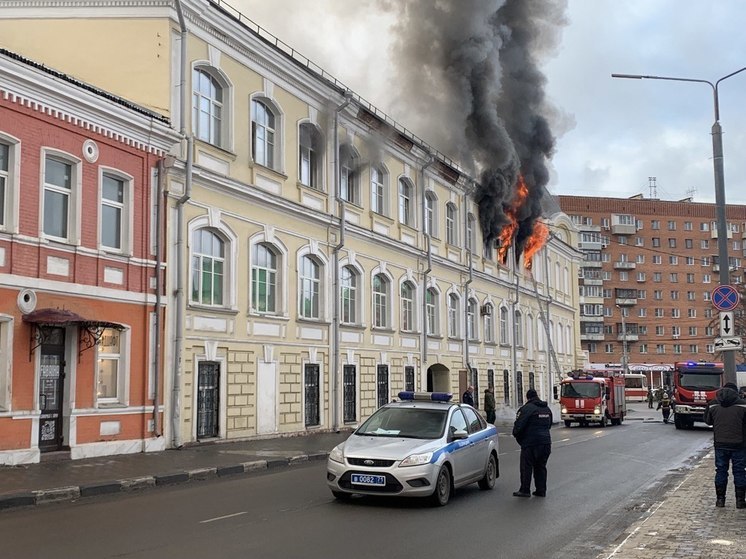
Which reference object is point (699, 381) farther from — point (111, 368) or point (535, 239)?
point (111, 368)

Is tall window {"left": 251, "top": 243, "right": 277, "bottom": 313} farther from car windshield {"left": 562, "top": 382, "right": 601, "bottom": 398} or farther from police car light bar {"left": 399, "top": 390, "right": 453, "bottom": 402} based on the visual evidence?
car windshield {"left": 562, "top": 382, "right": 601, "bottom": 398}

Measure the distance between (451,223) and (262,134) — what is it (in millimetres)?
16216

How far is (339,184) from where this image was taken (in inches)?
1144

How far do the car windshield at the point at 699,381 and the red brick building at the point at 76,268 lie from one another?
2304 centimetres

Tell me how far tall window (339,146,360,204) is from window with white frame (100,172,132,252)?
445 inches

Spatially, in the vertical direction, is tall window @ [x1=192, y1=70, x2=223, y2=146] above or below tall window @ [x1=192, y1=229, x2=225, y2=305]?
above

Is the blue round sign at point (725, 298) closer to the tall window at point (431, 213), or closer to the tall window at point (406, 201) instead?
the tall window at point (406, 201)

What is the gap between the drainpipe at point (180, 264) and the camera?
66.0 ft

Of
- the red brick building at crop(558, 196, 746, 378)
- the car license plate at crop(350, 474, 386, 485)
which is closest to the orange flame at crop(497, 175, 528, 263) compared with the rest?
the car license plate at crop(350, 474, 386, 485)

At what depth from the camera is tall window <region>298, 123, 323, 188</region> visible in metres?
27.5

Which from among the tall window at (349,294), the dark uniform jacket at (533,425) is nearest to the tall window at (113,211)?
the dark uniform jacket at (533,425)

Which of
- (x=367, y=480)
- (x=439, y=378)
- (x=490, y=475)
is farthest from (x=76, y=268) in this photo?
(x=439, y=378)

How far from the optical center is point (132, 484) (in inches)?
547

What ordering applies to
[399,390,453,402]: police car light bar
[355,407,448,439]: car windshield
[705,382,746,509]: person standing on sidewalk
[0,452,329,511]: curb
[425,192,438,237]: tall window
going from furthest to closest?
[425,192,438,237]: tall window → [399,390,453,402]: police car light bar → [355,407,448,439]: car windshield → [0,452,329,511]: curb → [705,382,746,509]: person standing on sidewalk
